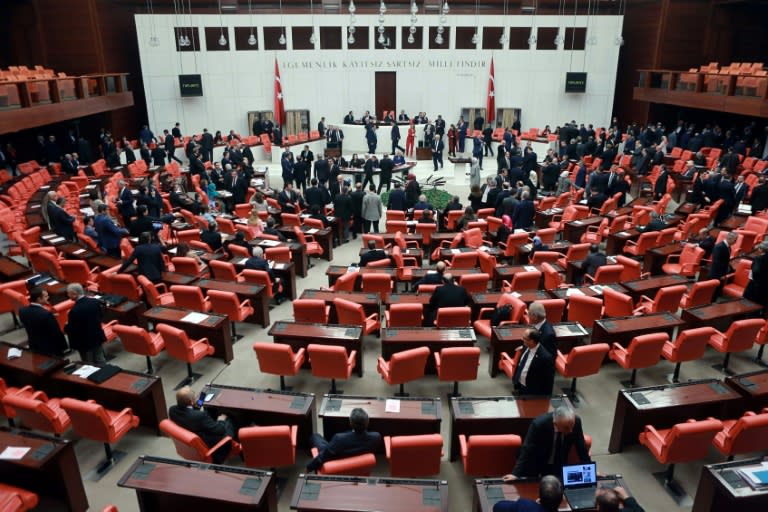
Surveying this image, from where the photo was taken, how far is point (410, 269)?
9.35 metres

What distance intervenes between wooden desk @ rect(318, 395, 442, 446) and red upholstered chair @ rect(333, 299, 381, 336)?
198 centimetres

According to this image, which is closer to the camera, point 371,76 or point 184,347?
point 184,347

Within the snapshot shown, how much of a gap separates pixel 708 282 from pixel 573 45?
1953 cm

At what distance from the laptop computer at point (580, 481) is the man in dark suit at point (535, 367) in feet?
4.30

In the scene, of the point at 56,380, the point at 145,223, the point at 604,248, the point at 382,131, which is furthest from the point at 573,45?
the point at 56,380

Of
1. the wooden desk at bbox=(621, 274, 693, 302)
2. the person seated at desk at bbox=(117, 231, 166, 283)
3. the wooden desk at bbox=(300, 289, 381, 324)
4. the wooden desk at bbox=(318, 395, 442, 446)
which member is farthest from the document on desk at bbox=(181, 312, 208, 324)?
the wooden desk at bbox=(621, 274, 693, 302)

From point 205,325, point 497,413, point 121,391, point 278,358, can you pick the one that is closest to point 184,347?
point 205,325

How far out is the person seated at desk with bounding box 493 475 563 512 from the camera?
3578mm

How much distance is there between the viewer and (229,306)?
7.96m

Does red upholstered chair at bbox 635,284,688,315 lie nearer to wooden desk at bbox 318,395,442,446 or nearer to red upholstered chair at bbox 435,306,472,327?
red upholstered chair at bbox 435,306,472,327

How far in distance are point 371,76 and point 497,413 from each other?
71.7 ft

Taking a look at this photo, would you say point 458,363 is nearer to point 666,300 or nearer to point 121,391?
point 666,300

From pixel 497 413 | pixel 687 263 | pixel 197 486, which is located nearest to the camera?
pixel 197 486

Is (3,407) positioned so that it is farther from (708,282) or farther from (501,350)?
(708,282)
